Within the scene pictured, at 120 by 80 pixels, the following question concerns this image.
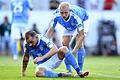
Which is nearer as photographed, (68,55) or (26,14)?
(68,55)

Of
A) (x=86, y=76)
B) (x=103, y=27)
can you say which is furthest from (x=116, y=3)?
(x=86, y=76)

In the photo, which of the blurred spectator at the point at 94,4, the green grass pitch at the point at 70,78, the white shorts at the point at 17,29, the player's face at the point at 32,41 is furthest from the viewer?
the blurred spectator at the point at 94,4

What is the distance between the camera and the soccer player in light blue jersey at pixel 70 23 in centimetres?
1430

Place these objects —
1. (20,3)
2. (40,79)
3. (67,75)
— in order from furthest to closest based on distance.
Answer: (20,3) < (67,75) < (40,79)

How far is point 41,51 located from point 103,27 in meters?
18.3

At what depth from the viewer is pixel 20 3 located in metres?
24.4

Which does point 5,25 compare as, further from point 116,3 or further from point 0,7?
point 116,3

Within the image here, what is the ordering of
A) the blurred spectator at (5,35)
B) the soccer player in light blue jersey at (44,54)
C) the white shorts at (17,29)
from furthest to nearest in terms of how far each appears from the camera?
1. the blurred spectator at (5,35)
2. the white shorts at (17,29)
3. the soccer player in light blue jersey at (44,54)

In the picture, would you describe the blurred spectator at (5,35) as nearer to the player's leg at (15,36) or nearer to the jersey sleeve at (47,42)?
the player's leg at (15,36)

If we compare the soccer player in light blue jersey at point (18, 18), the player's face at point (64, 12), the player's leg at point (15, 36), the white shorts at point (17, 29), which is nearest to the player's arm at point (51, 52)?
the player's face at point (64, 12)

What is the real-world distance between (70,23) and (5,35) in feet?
55.2

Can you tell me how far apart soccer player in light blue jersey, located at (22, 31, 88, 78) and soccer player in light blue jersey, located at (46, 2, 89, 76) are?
625 millimetres

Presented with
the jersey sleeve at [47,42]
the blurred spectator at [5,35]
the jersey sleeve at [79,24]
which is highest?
the jersey sleeve at [79,24]

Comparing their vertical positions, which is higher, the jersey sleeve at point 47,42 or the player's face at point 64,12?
the player's face at point 64,12
